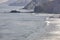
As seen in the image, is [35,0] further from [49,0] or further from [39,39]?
[39,39]

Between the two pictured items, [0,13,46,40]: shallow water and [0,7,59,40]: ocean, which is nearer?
[0,7,59,40]: ocean

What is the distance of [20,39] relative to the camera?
34.4 ft

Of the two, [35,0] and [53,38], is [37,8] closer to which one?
[35,0]

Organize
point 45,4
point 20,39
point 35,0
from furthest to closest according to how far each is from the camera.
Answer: point 35,0, point 45,4, point 20,39

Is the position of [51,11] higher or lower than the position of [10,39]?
lower

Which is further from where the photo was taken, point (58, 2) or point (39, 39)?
point (58, 2)

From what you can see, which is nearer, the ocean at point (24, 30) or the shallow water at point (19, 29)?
the ocean at point (24, 30)

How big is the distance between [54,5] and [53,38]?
1034 inches

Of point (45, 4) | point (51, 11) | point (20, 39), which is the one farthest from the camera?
point (45, 4)

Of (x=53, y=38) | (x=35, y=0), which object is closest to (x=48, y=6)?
(x=35, y=0)

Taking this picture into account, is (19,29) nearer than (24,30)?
No

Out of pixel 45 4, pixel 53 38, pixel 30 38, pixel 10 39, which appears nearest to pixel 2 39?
pixel 10 39

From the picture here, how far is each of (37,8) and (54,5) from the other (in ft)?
8.94

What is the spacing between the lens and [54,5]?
120ft
